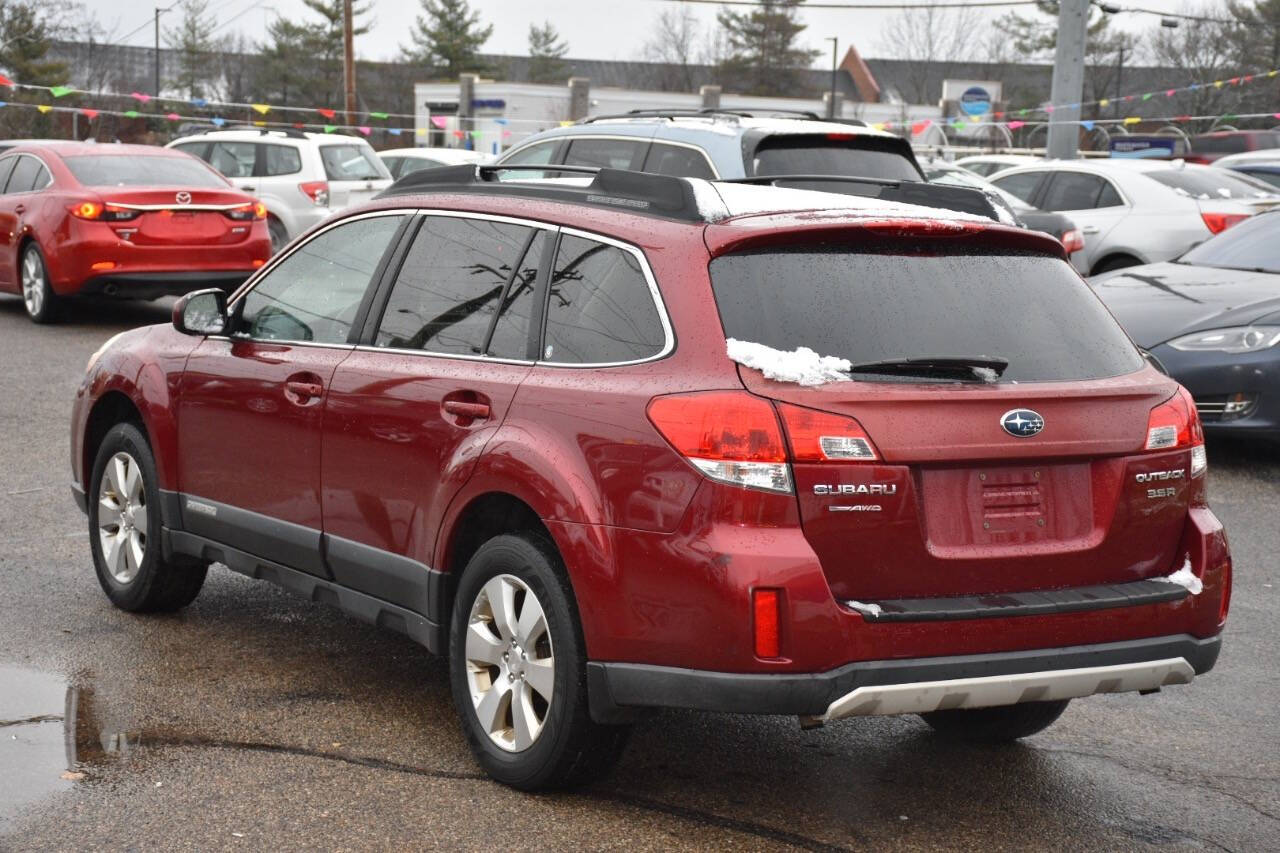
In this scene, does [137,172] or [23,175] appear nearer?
[137,172]

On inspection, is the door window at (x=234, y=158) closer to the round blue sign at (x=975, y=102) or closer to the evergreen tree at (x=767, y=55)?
the round blue sign at (x=975, y=102)

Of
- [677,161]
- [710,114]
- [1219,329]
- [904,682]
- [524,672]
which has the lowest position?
[524,672]

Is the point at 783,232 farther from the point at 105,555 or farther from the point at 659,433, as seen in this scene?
the point at 105,555

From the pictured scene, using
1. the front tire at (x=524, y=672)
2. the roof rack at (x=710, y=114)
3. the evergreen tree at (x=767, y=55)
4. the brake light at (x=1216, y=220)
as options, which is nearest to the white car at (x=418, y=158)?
the brake light at (x=1216, y=220)

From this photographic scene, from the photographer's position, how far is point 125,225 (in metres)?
14.8

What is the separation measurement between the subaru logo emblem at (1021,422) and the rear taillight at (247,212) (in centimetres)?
1191

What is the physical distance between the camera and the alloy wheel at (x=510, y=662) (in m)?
4.48

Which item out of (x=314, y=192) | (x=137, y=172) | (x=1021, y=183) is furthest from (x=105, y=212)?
(x=1021, y=183)

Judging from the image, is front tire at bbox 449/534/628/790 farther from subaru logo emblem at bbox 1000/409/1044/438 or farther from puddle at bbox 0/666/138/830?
subaru logo emblem at bbox 1000/409/1044/438

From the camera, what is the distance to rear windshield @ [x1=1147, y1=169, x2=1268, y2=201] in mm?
16719

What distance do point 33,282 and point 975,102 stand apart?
51.9 m

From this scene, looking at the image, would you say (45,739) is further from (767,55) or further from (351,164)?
(767,55)

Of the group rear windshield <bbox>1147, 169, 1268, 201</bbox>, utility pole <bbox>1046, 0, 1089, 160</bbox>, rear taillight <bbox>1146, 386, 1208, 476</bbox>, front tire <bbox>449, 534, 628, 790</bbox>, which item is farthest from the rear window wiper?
utility pole <bbox>1046, 0, 1089, 160</bbox>

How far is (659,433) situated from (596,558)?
0.37 metres
